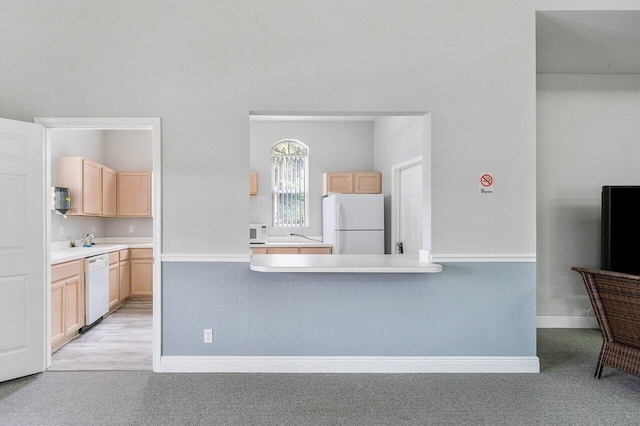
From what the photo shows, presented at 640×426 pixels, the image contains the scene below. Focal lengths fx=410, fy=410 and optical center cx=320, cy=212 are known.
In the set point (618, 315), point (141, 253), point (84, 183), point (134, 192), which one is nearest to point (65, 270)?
point (84, 183)

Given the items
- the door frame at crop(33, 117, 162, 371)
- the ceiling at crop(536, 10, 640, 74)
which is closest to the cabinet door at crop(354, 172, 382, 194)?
the ceiling at crop(536, 10, 640, 74)

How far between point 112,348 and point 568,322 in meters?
4.72

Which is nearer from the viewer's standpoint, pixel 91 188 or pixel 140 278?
pixel 91 188

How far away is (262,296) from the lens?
3.21 meters

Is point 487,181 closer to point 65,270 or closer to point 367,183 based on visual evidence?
point 367,183

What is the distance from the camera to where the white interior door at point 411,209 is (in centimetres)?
538

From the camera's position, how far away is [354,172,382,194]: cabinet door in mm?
6652

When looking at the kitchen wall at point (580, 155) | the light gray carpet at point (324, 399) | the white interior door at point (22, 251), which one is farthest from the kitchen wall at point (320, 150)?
the light gray carpet at point (324, 399)

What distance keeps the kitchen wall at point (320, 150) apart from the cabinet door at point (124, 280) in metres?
2.09

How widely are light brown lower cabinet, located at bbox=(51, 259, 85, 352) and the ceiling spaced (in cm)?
470

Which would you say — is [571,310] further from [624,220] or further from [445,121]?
[445,121]

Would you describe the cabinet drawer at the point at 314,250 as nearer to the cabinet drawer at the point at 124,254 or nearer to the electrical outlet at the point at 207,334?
the cabinet drawer at the point at 124,254

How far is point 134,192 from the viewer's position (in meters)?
6.65

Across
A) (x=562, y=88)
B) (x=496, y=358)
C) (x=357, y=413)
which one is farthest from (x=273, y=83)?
(x=562, y=88)
